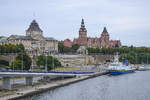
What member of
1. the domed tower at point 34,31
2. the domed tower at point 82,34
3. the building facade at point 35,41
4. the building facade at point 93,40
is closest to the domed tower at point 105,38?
the building facade at point 93,40

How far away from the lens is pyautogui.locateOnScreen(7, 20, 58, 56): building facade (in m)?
118

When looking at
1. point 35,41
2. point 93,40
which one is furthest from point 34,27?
point 93,40

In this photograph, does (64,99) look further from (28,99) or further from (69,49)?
(69,49)

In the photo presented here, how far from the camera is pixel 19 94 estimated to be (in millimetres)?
42031

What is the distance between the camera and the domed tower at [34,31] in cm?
12693

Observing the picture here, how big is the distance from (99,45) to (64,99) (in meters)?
127

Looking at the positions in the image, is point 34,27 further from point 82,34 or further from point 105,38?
point 105,38

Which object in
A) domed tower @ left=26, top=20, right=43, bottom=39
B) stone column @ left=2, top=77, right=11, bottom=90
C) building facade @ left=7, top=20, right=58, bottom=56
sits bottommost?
stone column @ left=2, top=77, right=11, bottom=90

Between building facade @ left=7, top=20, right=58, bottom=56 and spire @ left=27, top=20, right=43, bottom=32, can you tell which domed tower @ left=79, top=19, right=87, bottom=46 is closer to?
building facade @ left=7, top=20, right=58, bottom=56

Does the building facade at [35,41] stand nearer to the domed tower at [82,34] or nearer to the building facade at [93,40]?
the domed tower at [82,34]

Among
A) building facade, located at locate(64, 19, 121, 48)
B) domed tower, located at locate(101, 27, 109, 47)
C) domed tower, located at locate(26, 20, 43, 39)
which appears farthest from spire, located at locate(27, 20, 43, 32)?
domed tower, located at locate(101, 27, 109, 47)

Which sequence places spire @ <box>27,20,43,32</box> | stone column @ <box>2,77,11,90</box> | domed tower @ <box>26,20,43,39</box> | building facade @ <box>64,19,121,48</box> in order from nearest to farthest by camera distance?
stone column @ <box>2,77,11,90</box>, domed tower @ <box>26,20,43,39</box>, spire @ <box>27,20,43,32</box>, building facade @ <box>64,19,121,48</box>

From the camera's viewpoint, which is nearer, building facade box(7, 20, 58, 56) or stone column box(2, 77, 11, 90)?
stone column box(2, 77, 11, 90)

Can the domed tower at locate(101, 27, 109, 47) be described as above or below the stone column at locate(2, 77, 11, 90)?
above
